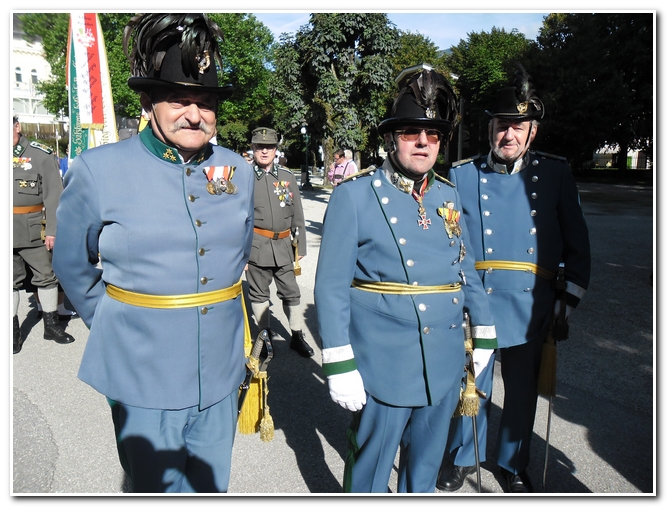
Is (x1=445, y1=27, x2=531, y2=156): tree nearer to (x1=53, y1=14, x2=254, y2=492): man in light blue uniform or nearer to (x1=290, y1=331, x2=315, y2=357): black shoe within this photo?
(x1=290, y1=331, x2=315, y2=357): black shoe

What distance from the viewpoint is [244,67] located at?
119 ft

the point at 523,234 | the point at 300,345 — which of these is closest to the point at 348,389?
the point at 523,234

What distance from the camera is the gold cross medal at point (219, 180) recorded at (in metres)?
2.25

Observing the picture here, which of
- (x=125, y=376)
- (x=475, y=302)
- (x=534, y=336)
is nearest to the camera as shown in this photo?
(x=125, y=376)

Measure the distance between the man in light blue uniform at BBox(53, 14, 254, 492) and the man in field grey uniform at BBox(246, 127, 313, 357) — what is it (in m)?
3.01

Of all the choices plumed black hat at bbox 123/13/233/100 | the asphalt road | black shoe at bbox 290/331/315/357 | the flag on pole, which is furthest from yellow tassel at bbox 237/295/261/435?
the flag on pole

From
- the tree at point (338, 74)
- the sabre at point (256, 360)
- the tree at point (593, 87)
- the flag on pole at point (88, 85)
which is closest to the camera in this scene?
the sabre at point (256, 360)

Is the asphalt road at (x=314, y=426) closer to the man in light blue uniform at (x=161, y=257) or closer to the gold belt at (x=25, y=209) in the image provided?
the man in light blue uniform at (x=161, y=257)

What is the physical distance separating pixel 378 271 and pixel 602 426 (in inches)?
100

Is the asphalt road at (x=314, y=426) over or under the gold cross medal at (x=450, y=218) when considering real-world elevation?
under

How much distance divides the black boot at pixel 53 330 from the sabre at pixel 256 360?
372 centimetres

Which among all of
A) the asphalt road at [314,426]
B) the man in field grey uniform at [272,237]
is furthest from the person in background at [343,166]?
the man in field grey uniform at [272,237]

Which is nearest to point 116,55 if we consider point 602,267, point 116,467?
point 602,267
